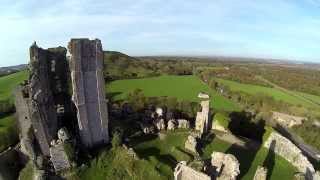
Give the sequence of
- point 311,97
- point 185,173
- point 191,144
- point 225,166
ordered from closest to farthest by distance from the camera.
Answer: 1. point 185,173
2. point 225,166
3. point 191,144
4. point 311,97

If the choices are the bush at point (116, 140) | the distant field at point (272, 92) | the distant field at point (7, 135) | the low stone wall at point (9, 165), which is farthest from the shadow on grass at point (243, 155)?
the distant field at point (272, 92)

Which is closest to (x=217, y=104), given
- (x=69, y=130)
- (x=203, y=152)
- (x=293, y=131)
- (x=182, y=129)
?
(x=293, y=131)

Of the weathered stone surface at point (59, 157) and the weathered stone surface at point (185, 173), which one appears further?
the weathered stone surface at point (59, 157)

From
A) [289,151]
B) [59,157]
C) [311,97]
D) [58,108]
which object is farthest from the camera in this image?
[311,97]

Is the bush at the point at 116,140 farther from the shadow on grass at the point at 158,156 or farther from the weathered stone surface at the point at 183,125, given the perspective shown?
the weathered stone surface at the point at 183,125

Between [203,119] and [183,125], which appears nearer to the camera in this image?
[203,119]

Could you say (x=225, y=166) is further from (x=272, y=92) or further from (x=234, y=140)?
(x=272, y=92)

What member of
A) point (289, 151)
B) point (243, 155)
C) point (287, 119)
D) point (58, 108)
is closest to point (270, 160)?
point (289, 151)
